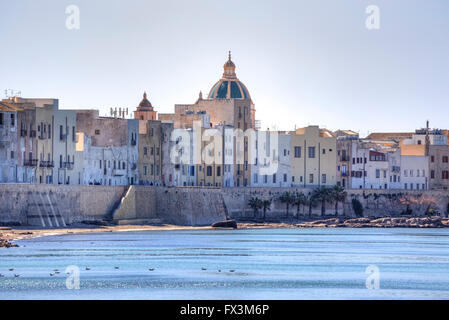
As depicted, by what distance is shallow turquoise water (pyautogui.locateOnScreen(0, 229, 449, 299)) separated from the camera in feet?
193

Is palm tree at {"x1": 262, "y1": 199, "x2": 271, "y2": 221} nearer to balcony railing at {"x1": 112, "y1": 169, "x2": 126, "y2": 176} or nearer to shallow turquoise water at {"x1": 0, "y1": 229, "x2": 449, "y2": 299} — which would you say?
balcony railing at {"x1": 112, "y1": 169, "x2": 126, "y2": 176}

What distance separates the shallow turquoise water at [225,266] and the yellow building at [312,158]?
24091 millimetres

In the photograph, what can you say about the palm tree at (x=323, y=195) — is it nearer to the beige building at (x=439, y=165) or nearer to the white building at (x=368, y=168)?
the white building at (x=368, y=168)

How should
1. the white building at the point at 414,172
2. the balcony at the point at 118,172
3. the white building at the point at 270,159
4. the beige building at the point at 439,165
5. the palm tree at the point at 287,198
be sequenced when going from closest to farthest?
the balcony at the point at 118,172
the palm tree at the point at 287,198
the white building at the point at 270,159
the white building at the point at 414,172
the beige building at the point at 439,165

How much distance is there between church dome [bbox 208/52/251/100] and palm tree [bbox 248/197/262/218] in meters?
27.7

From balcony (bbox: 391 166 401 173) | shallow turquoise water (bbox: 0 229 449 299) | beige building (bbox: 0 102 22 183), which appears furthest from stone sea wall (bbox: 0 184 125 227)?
balcony (bbox: 391 166 401 173)

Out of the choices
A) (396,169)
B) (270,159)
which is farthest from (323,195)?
(396,169)

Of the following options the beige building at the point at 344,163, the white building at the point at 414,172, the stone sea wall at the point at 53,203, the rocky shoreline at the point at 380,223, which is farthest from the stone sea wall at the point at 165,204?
the white building at the point at 414,172

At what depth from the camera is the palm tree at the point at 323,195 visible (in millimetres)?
119062

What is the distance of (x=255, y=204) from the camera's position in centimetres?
11325

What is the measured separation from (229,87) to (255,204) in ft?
99.2

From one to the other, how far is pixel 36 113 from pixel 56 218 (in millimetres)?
9838

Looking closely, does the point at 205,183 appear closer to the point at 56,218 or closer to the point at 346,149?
the point at 346,149
